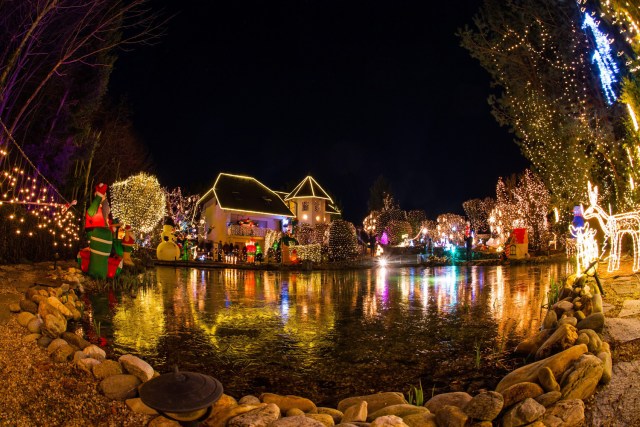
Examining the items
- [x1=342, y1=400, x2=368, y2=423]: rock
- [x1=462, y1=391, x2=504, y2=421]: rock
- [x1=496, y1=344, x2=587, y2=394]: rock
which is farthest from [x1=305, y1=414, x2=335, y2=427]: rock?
[x1=496, y1=344, x2=587, y2=394]: rock

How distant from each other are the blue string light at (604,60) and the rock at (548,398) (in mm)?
10598

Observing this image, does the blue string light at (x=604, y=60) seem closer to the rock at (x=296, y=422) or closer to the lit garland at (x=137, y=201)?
the rock at (x=296, y=422)

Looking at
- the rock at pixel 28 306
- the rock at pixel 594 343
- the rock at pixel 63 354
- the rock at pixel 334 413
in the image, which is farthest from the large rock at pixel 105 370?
the rock at pixel 594 343

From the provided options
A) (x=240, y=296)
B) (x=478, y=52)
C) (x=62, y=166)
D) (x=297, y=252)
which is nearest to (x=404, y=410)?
(x=240, y=296)

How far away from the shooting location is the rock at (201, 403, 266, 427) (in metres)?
3.80

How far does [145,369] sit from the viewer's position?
4480mm

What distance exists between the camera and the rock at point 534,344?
600 cm

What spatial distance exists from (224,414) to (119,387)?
1029mm

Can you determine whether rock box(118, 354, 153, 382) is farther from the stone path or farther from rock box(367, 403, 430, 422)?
the stone path

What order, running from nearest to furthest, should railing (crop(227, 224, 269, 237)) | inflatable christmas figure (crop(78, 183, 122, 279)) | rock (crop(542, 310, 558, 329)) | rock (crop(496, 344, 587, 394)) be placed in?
rock (crop(496, 344, 587, 394)), rock (crop(542, 310, 558, 329)), inflatable christmas figure (crop(78, 183, 122, 279)), railing (crop(227, 224, 269, 237))

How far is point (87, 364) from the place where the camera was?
15.1 ft

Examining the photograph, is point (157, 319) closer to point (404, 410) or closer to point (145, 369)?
point (145, 369)

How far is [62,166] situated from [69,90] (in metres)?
2.31

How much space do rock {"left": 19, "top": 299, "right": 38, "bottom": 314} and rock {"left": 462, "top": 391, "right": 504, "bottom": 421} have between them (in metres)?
5.70
